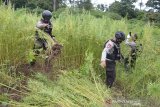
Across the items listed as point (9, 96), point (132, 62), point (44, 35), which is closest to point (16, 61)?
point (44, 35)

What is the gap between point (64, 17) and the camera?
33.9 ft

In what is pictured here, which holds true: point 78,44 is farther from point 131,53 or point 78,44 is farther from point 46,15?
point 131,53

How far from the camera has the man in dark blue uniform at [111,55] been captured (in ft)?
28.5

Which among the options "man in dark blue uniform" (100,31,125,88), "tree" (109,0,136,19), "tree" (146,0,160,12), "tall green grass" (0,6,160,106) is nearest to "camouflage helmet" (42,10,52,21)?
"tall green grass" (0,6,160,106)

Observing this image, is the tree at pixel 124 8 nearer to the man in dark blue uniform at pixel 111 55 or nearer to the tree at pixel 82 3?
the tree at pixel 82 3

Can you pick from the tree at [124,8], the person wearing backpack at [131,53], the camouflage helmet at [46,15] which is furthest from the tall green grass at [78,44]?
the tree at [124,8]

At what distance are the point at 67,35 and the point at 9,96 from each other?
9.38 feet

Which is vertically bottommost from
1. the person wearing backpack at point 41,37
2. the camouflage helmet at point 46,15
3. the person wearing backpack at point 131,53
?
the person wearing backpack at point 131,53

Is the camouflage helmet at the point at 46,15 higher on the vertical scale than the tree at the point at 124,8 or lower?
higher

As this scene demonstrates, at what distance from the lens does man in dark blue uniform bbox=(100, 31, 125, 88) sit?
8.69m

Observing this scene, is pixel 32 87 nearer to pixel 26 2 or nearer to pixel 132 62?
pixel 132 62

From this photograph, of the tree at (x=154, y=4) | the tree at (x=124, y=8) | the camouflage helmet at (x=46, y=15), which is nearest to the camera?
the camouflage helmet at (x=46, y=15)

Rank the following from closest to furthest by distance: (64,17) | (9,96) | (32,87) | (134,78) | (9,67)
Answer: (32,87) < (9,96) < (9,67) < (134,78) < (64,17)

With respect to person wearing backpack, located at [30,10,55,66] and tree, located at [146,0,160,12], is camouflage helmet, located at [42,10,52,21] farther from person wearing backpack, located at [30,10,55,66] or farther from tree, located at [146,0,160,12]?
tree, located at [146,0,160,12]
